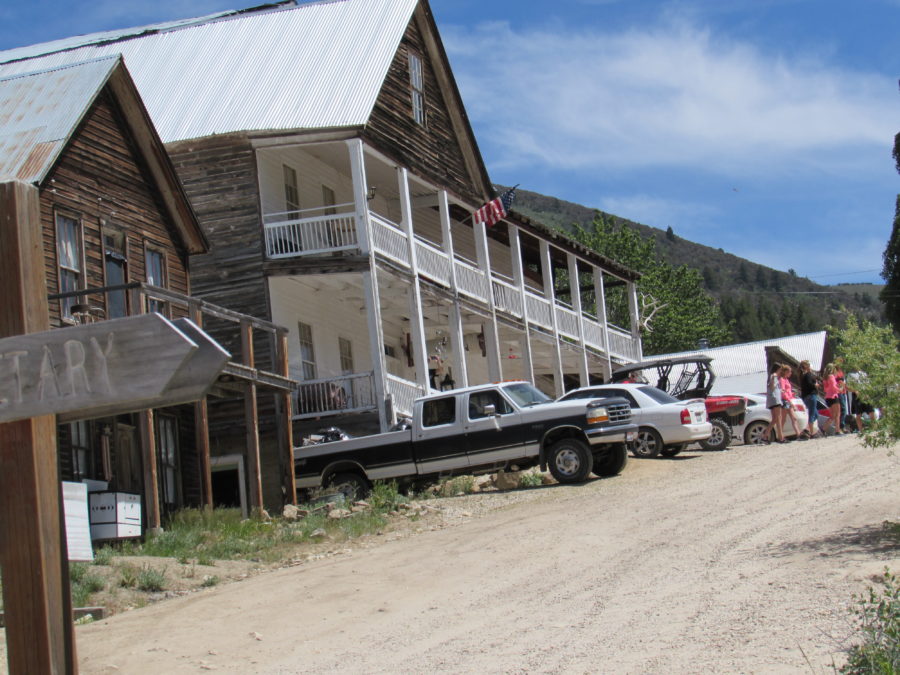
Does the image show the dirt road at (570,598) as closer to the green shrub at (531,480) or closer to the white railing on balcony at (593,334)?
the green shrub at (531,480)

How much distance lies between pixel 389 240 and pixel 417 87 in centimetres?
499

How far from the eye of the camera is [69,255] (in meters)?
19.4

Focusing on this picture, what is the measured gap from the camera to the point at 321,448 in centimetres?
2136

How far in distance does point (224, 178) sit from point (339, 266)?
3231 mm

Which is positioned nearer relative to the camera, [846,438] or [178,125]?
[846,438]

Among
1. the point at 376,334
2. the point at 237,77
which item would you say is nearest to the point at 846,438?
the point at 376,334

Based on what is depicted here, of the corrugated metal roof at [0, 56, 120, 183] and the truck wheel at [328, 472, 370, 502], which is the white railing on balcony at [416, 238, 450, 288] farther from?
the corrugated metal roof at [0, 56, 120, 183]

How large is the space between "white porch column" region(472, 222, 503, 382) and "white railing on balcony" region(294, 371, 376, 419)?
4956mm

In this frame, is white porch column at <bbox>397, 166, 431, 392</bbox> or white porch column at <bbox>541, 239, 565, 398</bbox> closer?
white porch column at <bbox>397, 166, 431, 392</bbox>

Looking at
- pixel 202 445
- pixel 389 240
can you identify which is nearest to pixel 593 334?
pixel 389 240

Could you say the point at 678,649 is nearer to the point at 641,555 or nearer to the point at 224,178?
the point at 641,555

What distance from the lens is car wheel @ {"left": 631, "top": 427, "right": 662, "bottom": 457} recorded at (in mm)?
23203

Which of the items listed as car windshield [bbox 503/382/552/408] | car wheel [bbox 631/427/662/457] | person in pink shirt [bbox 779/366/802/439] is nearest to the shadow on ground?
car windshield [bbox 503/382/552/408]

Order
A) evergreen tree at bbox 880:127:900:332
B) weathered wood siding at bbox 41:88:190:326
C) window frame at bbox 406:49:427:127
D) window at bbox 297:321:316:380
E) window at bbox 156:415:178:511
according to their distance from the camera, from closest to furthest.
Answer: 1. weathered wood siding at bbox 41:88:190:326
2. window at bbox 156:415:178:511
3. window at bbox 297:321:316:380
4. window frame at bbox 406:49:427:127
5. evergreen tree at bbox 880:127:900:332
